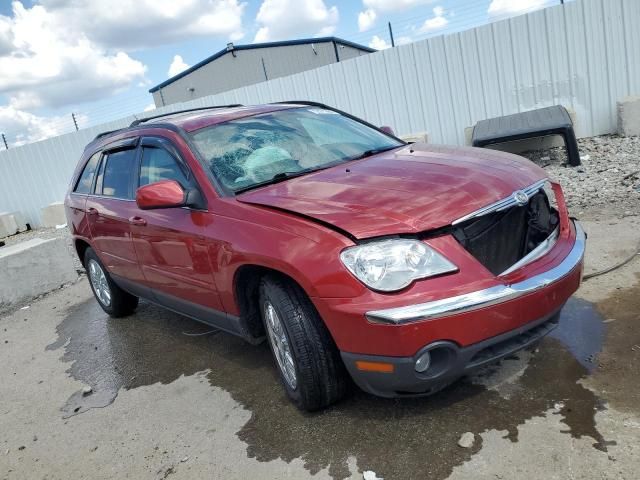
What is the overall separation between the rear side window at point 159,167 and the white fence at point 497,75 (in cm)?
720

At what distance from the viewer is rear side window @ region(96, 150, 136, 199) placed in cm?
439

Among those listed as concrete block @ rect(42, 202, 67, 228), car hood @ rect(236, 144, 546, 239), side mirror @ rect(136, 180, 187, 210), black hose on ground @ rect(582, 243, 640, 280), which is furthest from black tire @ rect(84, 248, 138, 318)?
concrete block @ rect(42, 202, 67, 228)

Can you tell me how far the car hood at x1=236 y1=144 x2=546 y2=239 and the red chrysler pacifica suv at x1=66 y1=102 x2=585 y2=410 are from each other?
0.04ft

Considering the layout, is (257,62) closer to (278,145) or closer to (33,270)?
(33,270)

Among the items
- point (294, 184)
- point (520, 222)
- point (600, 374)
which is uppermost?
point (294, 184)

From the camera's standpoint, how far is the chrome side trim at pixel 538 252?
8.85 ft

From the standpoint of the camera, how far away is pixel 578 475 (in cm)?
227

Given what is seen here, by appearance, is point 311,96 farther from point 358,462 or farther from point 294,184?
point 358,462

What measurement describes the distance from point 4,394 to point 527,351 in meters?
3.89

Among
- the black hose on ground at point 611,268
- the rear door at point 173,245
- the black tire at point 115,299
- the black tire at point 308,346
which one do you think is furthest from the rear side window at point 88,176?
the black hose on ground at point 611,268

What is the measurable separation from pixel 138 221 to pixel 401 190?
2.14 meters

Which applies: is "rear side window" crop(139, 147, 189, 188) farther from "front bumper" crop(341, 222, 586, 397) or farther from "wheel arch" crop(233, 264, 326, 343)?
"front bumper" crop(341, 222, 586, 397)

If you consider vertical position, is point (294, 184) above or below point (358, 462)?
above

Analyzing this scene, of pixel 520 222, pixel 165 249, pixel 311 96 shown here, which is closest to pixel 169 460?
pixel 165 249
